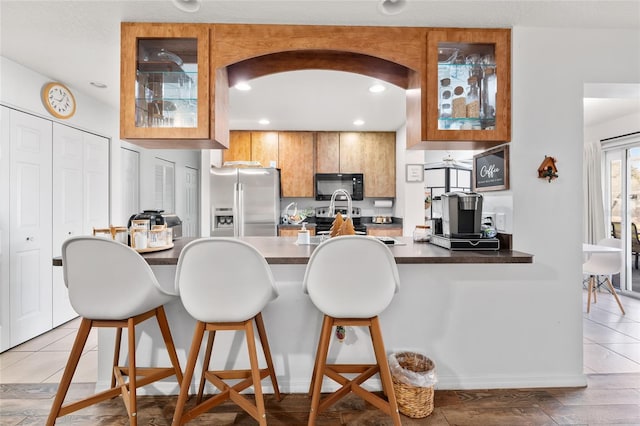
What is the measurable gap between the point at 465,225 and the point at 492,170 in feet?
1.61

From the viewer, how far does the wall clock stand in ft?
9.11

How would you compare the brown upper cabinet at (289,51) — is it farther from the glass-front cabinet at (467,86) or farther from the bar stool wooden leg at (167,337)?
the bar stool wooden leg at (167,337)

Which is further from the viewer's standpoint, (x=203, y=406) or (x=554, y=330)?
(x=554, y=330)

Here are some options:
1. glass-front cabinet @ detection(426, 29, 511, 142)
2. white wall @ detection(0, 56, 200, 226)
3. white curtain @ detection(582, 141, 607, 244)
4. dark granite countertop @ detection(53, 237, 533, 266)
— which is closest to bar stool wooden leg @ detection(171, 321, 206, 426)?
dark granite countertop @ detection(53, 237, 533, 266)

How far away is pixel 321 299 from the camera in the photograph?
149cm

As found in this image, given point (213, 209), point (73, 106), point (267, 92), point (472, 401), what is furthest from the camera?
point (213, 209)

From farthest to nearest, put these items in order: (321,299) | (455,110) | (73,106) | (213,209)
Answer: (213,209) → (73,106) → (455,110) → (321,299)

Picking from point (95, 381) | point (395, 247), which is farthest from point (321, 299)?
point (95, 381)

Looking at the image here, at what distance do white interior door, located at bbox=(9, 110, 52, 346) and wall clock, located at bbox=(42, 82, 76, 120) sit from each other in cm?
14

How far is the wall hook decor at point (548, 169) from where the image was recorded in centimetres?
Result: 199

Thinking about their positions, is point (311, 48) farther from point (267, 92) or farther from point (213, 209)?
point (213, 209)

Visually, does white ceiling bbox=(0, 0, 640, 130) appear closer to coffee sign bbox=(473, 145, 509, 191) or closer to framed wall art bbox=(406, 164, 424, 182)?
coffee sign bbox=(473, 145, 509, 191)

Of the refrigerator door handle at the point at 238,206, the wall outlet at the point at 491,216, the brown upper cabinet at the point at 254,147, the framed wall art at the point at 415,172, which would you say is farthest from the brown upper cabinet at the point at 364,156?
the wall outlet at the point at 491,216

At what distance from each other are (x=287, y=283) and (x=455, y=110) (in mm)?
1474
